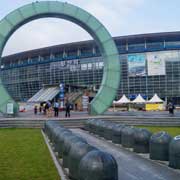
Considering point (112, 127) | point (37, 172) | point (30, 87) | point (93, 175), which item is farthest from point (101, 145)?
point (30, 87)

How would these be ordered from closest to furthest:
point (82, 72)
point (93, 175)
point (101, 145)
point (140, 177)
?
1. point (93, 175)
2. point (140, 177)
3. point (101, 145)
4. point (82, 72)

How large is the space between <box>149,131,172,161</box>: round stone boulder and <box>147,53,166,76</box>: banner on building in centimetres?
7115

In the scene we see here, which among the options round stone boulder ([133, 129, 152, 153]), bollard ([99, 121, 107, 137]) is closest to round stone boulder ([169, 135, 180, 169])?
round stone boulder ([133, 129, 152, 153])

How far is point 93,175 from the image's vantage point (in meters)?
6.56

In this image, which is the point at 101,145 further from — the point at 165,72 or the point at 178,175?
the point at 165,72

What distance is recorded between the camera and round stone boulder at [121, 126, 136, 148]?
13.3 meters

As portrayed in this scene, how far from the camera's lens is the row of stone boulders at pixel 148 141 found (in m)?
9.73

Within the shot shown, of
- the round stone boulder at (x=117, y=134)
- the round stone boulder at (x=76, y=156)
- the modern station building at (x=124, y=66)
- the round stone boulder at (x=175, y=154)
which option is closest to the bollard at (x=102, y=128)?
the round stone boulder at (x=117, y=134)

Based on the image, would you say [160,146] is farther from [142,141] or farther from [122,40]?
[122,40]

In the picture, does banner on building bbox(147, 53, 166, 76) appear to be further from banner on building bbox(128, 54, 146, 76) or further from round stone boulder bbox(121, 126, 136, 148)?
round stone boulder bbox(121, 126, 136, 148)

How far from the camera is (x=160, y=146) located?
10.7 m

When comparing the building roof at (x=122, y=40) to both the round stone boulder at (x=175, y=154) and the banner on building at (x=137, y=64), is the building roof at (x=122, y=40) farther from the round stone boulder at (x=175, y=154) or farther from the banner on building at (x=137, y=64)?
the round stone boulder at (x=175, y=154)

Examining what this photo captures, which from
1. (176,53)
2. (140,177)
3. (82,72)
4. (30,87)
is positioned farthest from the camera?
(30,87)

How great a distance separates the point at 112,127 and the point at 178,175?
7463 mm
